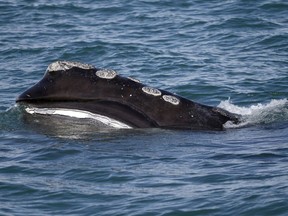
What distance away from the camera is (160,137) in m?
11.2

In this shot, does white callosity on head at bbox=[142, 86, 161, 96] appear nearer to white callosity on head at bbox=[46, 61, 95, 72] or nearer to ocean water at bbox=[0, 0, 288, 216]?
ocean water at bbox=[0, 0, 288, 216]

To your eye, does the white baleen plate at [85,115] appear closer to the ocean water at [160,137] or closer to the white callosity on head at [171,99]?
the ocean water at [160,137]

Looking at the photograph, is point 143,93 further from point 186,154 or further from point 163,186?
point 163,186

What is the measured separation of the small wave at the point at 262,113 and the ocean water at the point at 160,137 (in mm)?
27

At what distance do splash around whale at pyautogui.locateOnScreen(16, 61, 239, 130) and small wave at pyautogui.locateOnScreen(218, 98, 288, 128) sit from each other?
890 millimetres

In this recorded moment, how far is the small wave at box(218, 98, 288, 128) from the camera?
40.0 ft

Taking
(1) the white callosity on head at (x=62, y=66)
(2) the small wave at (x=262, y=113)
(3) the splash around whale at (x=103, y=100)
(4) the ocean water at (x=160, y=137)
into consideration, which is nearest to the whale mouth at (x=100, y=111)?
(3) the splash around whale at (x=103, y=100)

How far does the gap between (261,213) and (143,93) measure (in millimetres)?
2991

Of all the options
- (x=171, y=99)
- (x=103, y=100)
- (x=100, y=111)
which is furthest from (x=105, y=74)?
(x=171, y=99)

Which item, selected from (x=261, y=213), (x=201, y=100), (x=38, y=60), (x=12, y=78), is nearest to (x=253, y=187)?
(x=261, y=213)

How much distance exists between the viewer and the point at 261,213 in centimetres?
884

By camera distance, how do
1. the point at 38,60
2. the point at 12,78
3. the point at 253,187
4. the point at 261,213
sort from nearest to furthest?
the point at 261,213 → the point at 253,187 → the point at 12,78 → the point at 38,60

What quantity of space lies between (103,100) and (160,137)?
814 mm

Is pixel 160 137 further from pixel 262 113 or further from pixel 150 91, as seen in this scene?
pixel 262 113
